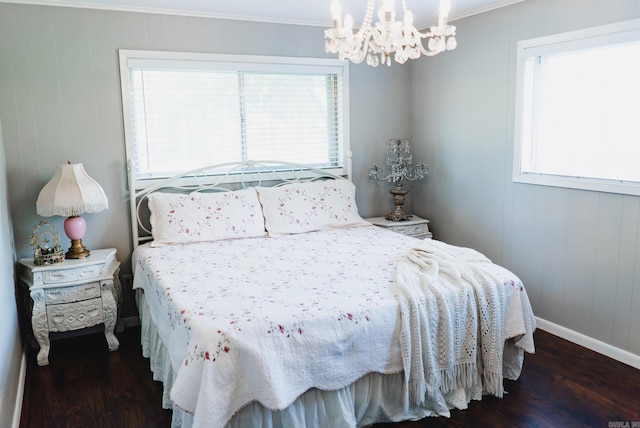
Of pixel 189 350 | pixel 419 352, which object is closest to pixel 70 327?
pixel 189 350

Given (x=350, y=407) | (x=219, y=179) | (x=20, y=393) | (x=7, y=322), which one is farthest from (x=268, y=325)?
(x=219, y=179)

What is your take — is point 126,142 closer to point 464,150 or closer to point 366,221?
point 366,221

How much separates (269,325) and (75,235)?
2001 mm

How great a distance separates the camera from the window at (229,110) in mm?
3941

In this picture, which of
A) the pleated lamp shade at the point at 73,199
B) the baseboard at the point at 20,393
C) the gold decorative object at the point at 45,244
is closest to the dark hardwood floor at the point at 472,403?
the baseboard at the point at 20,393

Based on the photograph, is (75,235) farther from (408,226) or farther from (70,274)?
(408,226)

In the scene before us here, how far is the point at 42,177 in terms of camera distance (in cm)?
365

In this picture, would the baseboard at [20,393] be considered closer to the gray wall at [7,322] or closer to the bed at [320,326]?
the gray wall at [7,322]

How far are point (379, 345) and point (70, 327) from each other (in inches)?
85.8

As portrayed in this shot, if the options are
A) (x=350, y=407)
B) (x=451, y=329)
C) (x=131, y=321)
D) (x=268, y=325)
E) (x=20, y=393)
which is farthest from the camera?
(x=131, y=321)

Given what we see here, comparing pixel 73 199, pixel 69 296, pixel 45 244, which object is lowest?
pixel 69 296

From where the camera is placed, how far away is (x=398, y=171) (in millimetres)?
4641

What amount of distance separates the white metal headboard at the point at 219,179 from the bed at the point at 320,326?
0.25 metres

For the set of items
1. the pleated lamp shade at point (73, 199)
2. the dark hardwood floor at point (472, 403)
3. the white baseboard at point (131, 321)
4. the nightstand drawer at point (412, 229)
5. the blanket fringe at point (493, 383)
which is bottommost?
the dark hardwood floor at point (472, 403)
